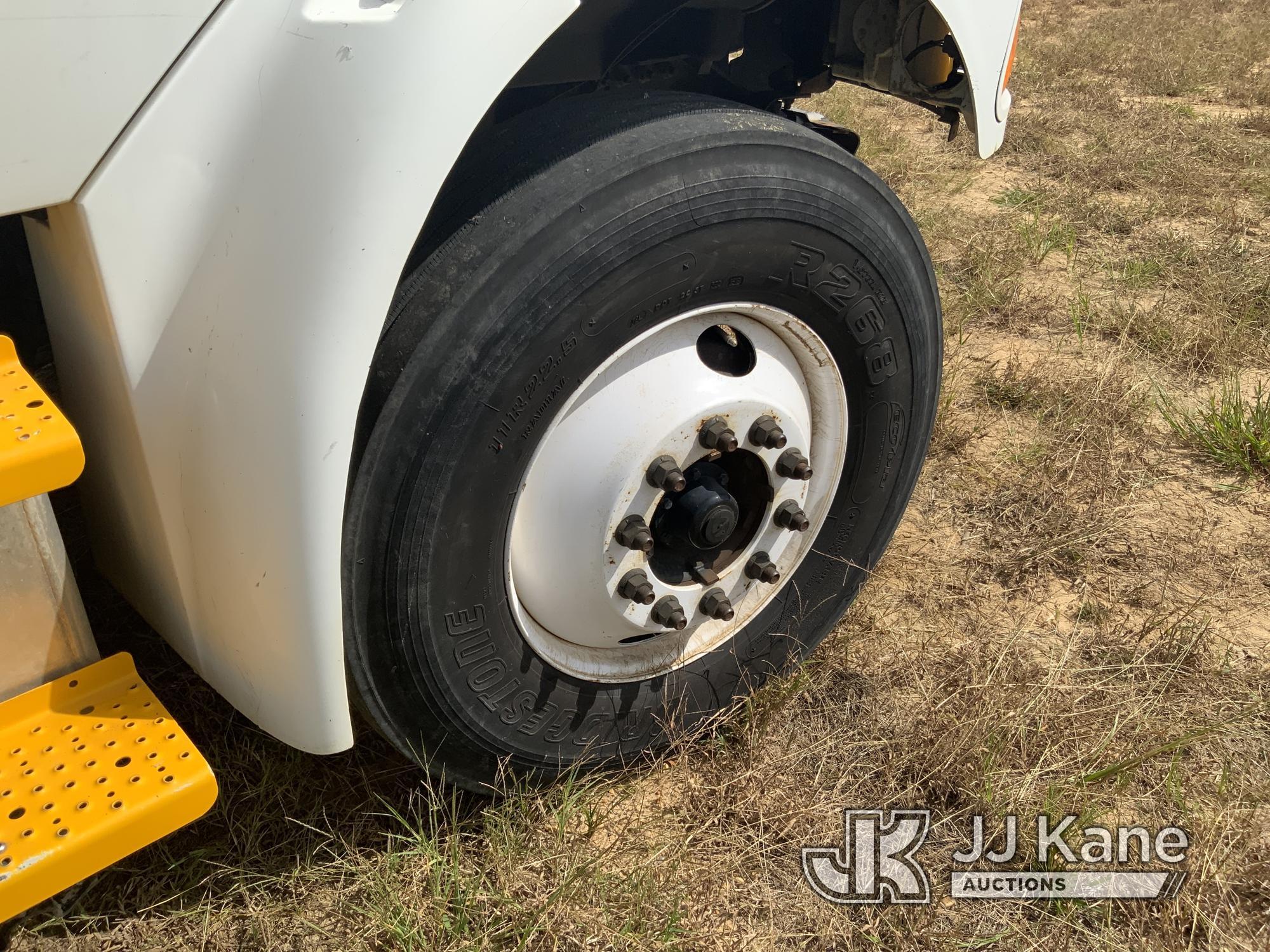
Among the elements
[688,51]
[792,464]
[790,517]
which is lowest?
[790,517]

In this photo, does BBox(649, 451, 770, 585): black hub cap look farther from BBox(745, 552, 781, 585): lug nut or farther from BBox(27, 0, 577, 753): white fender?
BBox(27, 0, 577, 753): white fender

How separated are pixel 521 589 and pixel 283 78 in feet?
2.80

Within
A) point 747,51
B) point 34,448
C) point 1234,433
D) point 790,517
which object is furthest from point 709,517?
point 1234,433

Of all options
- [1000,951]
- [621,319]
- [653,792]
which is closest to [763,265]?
[621,319]

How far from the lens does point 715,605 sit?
181cm

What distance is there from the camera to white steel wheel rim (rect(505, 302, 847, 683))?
1.60 metres

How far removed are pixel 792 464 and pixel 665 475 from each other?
283 mm

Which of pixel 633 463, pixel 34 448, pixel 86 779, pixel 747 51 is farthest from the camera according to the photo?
pixel 747 51

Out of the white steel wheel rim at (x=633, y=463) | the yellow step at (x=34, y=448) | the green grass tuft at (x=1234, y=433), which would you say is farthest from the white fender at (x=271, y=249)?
the green grass tuft at (x=1234, y=433)

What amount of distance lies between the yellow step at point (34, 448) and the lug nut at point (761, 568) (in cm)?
112

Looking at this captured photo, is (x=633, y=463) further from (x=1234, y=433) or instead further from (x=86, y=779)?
(x=1234, y=433)

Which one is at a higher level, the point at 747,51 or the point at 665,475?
the point at 747,51

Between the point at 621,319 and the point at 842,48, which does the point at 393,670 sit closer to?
the point at 621,319

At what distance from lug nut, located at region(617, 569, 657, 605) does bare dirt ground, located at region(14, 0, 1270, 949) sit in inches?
15.3
